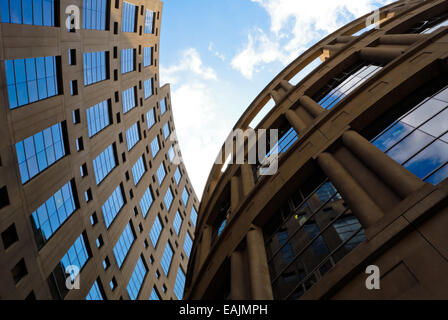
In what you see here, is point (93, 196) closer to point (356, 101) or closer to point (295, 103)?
point (295, 103)

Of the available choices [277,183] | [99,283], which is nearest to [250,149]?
[277,183]

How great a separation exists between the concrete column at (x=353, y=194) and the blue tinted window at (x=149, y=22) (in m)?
41.3

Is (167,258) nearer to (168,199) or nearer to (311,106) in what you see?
(168,199)

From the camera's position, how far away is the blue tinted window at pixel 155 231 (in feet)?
117

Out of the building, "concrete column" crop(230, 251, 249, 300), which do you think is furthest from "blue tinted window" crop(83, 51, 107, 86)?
"concrete column" crop(230, 251, 249, 300)

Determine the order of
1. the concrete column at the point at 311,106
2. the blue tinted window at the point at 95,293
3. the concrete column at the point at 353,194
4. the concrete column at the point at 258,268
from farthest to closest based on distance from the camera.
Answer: the blue tinted window at the point at 95,293
the concrete column at the point at 311,106
the concrete column at the point at 258,268
the concrete column at the point at 353,194

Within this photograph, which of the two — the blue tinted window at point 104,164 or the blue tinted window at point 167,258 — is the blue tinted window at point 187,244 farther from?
the blue tinted window at point 104,164

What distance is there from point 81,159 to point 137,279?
52.0 feet

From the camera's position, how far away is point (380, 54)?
14258mm

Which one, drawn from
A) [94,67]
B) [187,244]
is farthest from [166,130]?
[94,67]

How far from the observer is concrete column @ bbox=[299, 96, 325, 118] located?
13.8 meters

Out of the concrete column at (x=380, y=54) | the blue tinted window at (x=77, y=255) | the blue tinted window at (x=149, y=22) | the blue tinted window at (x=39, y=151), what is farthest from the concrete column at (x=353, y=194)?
the blue tinted window at (x=149, y=22)

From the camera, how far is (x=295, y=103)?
16938 millimetres

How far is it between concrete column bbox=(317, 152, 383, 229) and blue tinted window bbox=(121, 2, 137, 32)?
34052 millimetres
